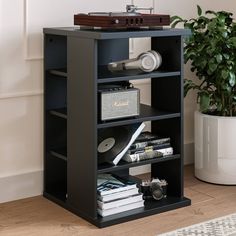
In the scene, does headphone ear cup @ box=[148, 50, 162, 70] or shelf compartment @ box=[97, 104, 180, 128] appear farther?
headphone ear cup @ box=[148, 50, 162, 70]

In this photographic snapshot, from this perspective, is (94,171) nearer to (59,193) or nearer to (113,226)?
(113,226)

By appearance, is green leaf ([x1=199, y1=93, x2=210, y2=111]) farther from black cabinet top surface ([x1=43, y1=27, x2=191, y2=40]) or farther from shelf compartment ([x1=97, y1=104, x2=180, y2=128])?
black cabinet top surface ([x1=43, y1=27, x2=191, y2=40])

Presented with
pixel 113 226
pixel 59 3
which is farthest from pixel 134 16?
pixel 113 226

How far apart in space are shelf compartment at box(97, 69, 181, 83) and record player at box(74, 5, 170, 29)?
21 cm

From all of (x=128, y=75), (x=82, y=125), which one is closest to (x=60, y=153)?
(x=82, y=125)

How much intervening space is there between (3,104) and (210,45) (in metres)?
1.06

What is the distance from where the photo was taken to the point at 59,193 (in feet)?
9.65

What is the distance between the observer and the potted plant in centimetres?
300

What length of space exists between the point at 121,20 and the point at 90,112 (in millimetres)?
409

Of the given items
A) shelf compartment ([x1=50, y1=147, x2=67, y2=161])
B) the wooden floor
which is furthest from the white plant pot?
shelf compartment ([x1=50, y1=147, x2=67, y2=161])

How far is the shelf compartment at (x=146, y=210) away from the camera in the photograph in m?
2.59

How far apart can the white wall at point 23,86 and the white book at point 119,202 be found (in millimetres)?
501

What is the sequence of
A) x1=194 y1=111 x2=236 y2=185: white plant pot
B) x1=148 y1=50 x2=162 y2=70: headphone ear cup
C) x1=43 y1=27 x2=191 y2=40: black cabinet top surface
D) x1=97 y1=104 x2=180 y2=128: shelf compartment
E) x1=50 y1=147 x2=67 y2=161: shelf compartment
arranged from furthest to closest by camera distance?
1. x1=194 y1=111 x2=236 y2=185: white plant pot
2. x1=50 y1=147 x2=67 y2=161: shelf compartment
3. x1=148 y1=50 x2=162 y2=70: headphone ear cup
4. x1=97 y1=104 x2=180 y2=128: shelf compartment
5. x1=43 y1=27 x2=191 y2=40: black cabinet top surface

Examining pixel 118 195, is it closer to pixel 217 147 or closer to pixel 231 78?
pixel 217 147
